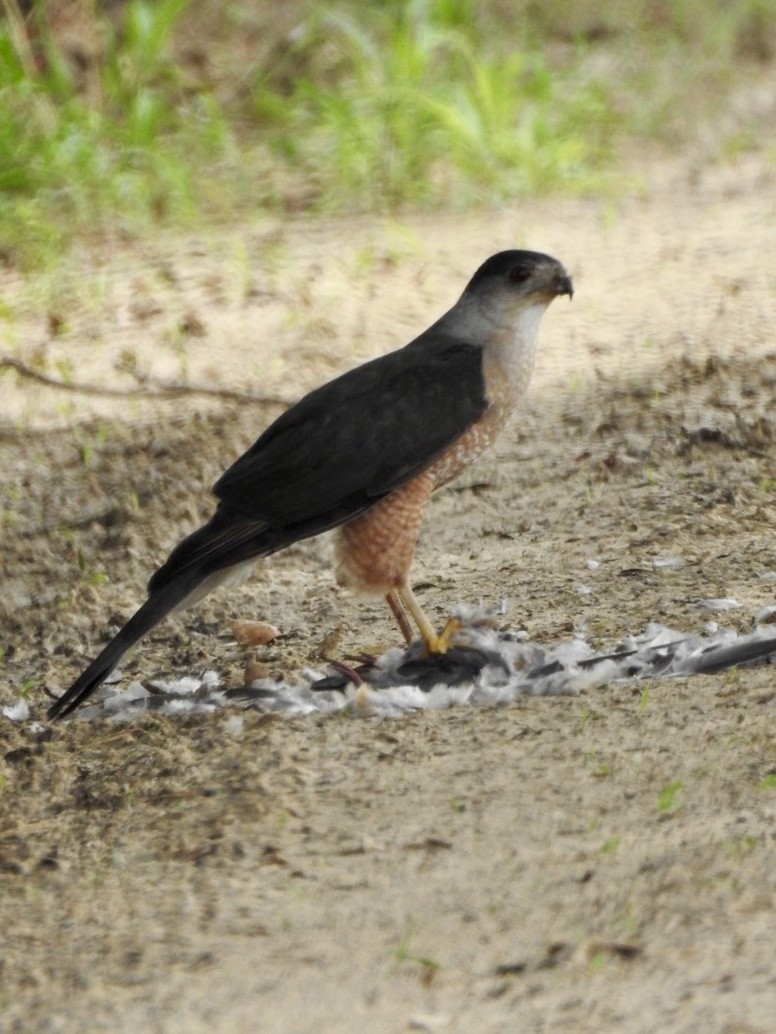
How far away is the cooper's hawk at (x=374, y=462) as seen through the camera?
4.18 m

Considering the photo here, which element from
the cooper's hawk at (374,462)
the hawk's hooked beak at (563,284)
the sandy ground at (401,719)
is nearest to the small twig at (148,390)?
the sandy ground at (401,719)

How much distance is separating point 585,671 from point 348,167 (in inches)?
184

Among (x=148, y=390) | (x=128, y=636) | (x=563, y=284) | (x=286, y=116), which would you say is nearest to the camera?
(x=128, y=636)

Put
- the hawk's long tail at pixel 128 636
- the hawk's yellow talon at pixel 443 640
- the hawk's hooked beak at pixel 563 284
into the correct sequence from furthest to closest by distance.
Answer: the hawk's hooked beak at pixel 563 284
the hawk's yellow talon at pixel 443 640
the hawk's long tail at pixel 128 636

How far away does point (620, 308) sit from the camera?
23.0 feet

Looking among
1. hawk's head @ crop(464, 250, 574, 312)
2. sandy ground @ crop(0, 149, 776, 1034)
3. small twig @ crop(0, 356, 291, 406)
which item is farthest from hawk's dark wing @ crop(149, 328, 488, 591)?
small twig @ crop(0, 356, 291, 406)

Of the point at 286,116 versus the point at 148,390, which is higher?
the point at 286,116

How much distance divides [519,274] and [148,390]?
2.23 m

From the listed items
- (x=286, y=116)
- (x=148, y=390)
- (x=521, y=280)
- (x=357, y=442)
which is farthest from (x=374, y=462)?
(x=286, y=116)

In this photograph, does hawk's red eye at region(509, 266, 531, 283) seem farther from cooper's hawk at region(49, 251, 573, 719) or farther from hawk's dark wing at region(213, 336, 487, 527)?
hawk's dark wing at region(213, 336, 487, 527)

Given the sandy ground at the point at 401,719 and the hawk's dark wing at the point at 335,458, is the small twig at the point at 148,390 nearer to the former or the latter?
the sandy ground at the point at 401,719

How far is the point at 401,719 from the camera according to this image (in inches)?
154

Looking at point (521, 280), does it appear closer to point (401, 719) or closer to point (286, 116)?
point (401, 719)

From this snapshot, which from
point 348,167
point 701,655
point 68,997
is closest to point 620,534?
point 701,655
